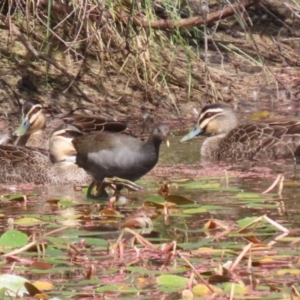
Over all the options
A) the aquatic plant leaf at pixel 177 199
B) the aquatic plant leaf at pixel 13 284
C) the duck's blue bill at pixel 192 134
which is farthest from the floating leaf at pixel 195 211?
the duck's blue bill at pixel 192 134

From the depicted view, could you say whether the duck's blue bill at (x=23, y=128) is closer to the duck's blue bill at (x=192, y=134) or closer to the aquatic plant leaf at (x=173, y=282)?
the duck's blue bill at (x=192, y=134)

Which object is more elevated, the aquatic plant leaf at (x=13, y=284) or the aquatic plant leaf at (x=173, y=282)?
the aquatic plant leaf at (x=173, y=282)

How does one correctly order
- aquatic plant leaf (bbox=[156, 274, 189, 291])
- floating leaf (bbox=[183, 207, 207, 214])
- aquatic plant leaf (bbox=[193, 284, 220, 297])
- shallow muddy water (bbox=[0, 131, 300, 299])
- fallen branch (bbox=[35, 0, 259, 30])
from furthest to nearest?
fallen branch (bbox=[35, 0, 259, 30])
floating leaf (bbox=[183, 207, 207, 214])
shallow muddy water (bbox=[0, 131, 300, 299])
aquatic plant leaf (bbox=[156, 274, 189, 291])
aquatic plant leaf (bbox=[193, 284, 220, 297])

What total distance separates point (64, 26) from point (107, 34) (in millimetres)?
594

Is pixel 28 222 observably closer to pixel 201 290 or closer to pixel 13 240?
pixel 13 240

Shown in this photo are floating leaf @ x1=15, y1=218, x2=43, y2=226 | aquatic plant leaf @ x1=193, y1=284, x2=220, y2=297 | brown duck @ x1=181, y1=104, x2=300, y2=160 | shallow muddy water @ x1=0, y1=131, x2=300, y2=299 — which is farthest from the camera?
brown duck @ x1=181, y1=104, x2=300, y2=160

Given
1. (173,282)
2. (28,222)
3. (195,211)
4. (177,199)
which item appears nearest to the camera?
(173,282)

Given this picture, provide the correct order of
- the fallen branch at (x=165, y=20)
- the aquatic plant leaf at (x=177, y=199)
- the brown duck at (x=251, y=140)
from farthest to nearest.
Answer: the fallen branch at (x=165, y=20) → the brown duck at (x=251, y=140) → the aquatic plant leaf at (x=177, y=199)

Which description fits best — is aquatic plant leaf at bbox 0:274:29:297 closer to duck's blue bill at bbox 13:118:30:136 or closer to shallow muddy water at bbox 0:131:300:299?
shallow muddy water at bbox 0:131:300:299

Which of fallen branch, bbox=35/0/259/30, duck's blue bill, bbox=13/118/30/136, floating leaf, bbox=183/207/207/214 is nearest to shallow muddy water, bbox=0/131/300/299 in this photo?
floating leaf, bbox=183/207/207/214

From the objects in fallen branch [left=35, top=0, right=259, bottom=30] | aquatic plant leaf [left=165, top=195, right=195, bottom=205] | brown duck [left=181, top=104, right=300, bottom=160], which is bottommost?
aquatic plant leaf [left=165, top=195, right=195, bottom=205]

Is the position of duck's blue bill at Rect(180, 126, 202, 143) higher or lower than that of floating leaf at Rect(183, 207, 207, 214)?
higher

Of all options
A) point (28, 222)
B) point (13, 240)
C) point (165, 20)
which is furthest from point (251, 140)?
point (13, 240)

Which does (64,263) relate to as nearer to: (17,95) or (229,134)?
(229,134)
